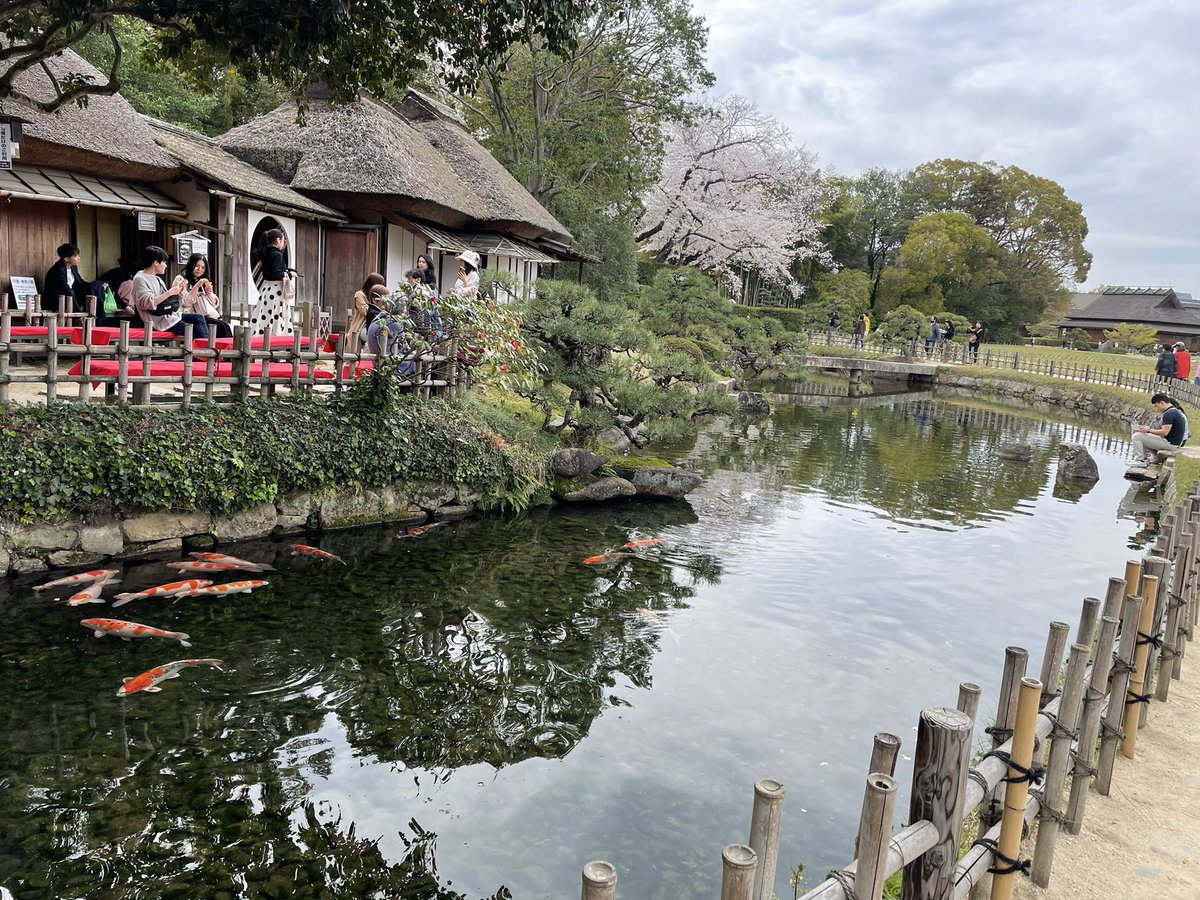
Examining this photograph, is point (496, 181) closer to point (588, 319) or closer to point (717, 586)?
point (588, 319)

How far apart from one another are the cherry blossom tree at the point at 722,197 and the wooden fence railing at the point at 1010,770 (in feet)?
88.7

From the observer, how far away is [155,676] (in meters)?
6.45

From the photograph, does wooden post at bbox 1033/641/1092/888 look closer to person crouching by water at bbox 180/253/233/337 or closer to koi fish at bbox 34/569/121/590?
koi fish at bbox 34/569/121/590

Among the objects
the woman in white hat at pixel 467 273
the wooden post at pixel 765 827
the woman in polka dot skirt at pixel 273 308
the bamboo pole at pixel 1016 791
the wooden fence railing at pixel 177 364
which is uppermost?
the woman in white hat at pixel 467 273

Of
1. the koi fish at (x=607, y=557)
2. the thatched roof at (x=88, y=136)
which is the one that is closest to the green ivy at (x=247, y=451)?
the koi fish at (x=607, y=557)

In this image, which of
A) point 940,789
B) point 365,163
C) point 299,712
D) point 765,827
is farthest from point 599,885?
point 365,163

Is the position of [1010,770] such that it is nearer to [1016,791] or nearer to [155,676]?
[1016,791]

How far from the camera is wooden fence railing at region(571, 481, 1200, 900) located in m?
2.83

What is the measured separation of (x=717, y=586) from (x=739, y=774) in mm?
3945

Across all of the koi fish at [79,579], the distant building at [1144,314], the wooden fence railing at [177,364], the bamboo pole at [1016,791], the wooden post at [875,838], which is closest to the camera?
the wooden post at [875,838]

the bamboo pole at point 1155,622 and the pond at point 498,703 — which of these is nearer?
the pond at point 498,703

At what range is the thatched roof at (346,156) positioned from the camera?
52.1ft

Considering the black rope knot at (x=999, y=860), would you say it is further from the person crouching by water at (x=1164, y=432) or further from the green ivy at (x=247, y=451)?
the person crouching by water at (x=1164, y=432)

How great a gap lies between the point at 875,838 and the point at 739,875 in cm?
68
